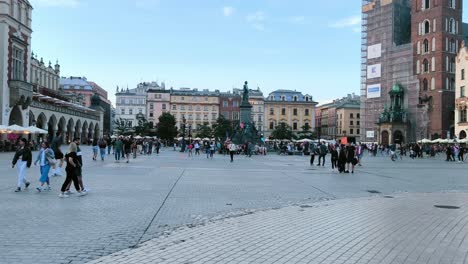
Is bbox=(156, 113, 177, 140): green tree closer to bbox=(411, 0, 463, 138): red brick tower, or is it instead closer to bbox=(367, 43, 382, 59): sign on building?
bbox=(367, 43, 382, 59): sign on building

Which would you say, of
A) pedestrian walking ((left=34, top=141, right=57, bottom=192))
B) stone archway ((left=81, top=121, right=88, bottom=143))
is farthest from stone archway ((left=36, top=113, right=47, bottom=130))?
pedestrian walking ((left=34, top=141, right=57, bottom=192))

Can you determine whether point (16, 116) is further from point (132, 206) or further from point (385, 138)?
point (385, 138)

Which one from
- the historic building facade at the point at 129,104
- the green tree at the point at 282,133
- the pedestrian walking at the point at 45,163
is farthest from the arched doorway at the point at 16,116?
the historic building facade at the point at 129,104

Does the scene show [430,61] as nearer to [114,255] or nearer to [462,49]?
[462,49]

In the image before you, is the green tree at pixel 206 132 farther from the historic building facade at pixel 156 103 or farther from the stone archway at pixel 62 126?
the stone archway at pixel 62 126

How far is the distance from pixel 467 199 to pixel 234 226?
829 centimetres

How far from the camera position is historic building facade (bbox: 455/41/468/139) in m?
67.2

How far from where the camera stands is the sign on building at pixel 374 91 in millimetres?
83562

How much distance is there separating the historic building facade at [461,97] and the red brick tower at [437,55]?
448 centimetres

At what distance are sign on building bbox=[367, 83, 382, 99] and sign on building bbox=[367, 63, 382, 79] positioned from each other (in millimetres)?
1586

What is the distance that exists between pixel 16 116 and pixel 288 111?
9051 centimetres

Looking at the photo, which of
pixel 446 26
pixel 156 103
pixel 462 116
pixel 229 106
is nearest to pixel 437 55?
pixel 446 26

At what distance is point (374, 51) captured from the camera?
8375 centimetres

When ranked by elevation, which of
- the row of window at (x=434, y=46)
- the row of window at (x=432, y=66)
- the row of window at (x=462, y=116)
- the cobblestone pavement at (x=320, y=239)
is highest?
the row of window at (x=434, y=46)
